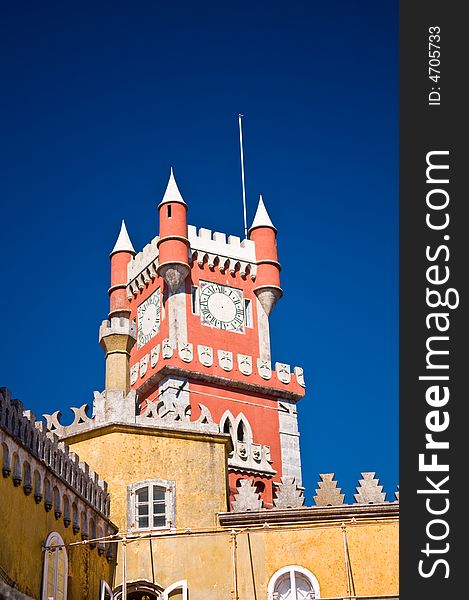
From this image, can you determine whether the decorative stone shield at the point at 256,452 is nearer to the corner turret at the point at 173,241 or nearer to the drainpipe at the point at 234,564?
the corner turret at the point at 173,241

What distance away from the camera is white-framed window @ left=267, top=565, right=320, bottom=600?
22812 millimetres

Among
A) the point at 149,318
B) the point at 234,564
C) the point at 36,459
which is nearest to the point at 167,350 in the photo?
the point at 149,318

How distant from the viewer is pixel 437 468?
1200 cm

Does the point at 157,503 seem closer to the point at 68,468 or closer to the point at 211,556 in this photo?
the point at 211,556

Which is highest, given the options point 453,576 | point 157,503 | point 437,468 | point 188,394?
point 188,394

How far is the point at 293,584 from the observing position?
22844mm

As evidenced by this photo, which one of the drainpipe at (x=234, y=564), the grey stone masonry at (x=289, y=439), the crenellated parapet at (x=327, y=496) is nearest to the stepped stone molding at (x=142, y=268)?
the grey stone masonry at (x=289, y=439)

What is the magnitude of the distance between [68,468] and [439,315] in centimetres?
1112

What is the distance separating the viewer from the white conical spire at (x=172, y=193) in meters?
47.5

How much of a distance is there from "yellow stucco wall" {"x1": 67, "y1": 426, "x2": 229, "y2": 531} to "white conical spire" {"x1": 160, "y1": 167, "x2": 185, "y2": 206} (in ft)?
78.8

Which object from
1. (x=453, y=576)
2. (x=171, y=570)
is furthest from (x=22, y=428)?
(x=453, y=576)

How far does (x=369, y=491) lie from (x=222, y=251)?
24584 millimetres

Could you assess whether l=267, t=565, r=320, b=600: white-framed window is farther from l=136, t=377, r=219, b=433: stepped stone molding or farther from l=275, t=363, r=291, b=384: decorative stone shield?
l=275, t=363, r=291, b=384: decorative stone shield

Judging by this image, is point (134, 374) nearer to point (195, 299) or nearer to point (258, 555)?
point (195, 299)
